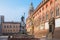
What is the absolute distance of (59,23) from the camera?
88.7 ft

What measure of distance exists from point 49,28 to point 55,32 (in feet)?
12.5

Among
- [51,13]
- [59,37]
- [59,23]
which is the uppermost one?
[51,13]

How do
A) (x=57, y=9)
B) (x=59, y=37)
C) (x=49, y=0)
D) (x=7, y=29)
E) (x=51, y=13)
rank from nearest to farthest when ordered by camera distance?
(x=59, y=37) < (x=57, y=9) < (x=51, y=13) < (x=49, y=0) < (x=7, y=29)

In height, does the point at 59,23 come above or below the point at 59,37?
above

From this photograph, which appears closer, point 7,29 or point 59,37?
point 59,37

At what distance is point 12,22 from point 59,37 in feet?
276

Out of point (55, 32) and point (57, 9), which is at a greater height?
point (57, 9)

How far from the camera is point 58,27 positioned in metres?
27.5

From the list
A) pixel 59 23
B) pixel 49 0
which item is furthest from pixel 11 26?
pixel 59 23

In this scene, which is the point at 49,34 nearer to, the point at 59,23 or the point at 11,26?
the point at 59,23

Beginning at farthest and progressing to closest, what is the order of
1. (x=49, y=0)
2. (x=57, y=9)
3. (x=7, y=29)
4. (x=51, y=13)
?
(x=7, y=29) → (x=49, y=0) → (x=51, y=13) → (x=57, y=9)

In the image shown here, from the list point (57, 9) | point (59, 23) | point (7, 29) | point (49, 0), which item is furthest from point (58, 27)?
point (7, 29)

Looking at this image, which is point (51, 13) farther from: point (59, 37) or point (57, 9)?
point (59, 37)

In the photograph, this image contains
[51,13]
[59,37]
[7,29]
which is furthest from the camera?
[7,29]
